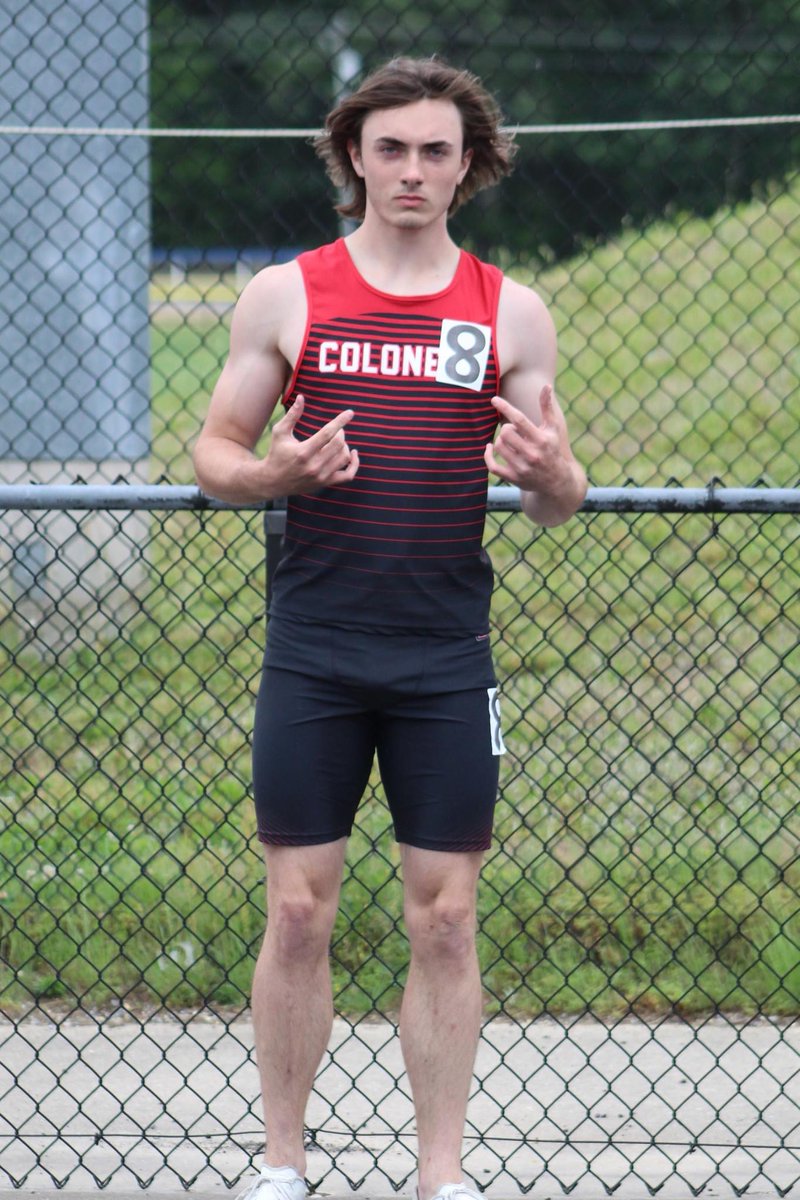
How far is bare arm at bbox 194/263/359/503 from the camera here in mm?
2174

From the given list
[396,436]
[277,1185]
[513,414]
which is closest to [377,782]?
[277,1185]

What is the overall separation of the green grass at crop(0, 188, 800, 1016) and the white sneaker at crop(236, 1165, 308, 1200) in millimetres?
1140

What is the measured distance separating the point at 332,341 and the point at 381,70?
1.42 ft

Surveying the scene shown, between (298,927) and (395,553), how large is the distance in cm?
61

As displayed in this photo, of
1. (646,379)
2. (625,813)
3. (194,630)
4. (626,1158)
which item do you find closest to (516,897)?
(625,813)

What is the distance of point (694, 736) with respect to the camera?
5.29m

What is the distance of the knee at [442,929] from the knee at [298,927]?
14 centimetres

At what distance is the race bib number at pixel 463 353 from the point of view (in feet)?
7.55

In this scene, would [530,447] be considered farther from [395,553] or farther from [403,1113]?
[403,1113]

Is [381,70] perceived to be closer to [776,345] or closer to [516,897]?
[516,897]

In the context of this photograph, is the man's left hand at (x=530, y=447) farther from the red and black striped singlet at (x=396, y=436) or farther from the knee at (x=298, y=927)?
the knee at (x=298, y=927)

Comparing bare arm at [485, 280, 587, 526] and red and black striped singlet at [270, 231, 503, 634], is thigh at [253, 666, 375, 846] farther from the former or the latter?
bare arm at [485, 280, 587, 526]

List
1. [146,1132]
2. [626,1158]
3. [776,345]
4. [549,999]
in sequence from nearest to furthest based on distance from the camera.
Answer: [626,1158] < [146,1132] < [549,999] < [776,345]

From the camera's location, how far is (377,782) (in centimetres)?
497
